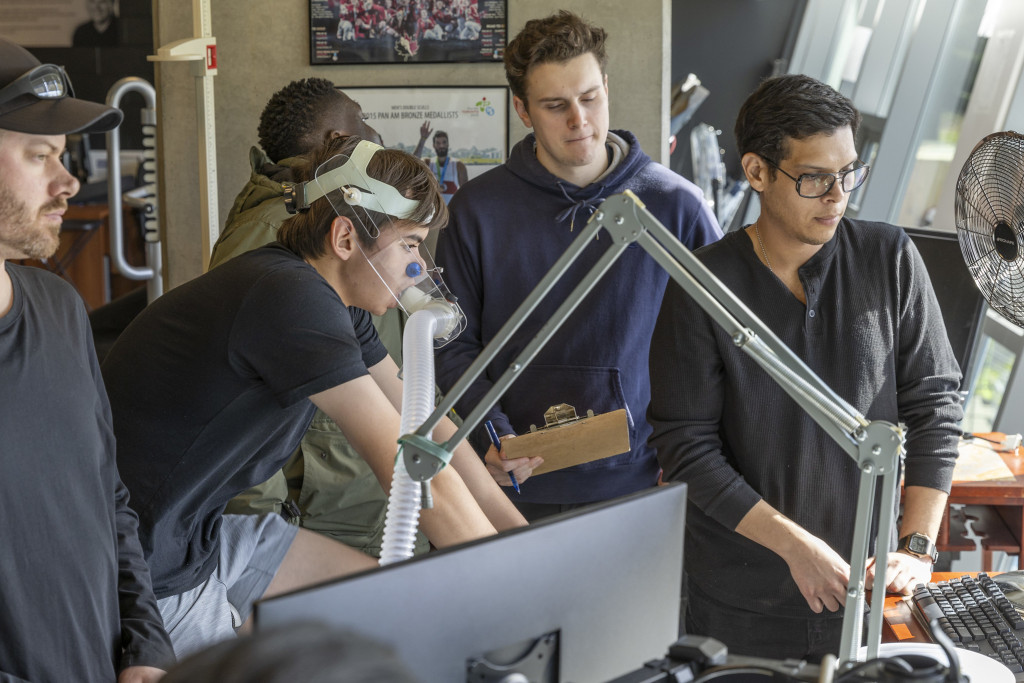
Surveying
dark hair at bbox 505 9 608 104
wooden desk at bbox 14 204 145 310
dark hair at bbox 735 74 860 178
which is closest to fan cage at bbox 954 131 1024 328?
dark hair at bbox 735 74 860 178

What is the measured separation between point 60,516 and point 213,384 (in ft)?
1.01

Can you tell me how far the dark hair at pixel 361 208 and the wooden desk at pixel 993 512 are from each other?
4.69 feet

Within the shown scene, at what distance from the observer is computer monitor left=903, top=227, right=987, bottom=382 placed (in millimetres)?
2635

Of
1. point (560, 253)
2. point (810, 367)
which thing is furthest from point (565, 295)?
point (810, 367)

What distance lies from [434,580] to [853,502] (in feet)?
3.56

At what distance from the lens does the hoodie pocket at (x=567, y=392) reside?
7.87 ft

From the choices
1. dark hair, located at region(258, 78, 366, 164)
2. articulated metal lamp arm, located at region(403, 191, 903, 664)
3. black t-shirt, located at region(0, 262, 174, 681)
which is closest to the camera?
articulated metal lamp arm, located at region(403, 191, 903, 664)

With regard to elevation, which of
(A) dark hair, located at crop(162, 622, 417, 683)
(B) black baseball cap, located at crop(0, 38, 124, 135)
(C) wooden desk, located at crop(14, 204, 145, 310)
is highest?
(B) black baseball cap, located at crop(0, 38, 124, 135)

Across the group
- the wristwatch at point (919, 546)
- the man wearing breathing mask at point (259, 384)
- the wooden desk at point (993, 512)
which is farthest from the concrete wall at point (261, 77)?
the wristwatch at point (919, 546)

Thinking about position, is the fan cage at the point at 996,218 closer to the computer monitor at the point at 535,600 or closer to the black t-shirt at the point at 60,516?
the computer monitor at the point at 535,600

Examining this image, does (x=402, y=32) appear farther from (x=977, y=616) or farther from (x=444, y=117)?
(x=977, y=616)

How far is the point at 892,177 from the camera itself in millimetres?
5305

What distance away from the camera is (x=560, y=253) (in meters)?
2.45

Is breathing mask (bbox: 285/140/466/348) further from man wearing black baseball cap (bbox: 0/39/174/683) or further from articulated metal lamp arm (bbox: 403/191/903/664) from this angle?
articulated metal lamp arm (bbox: 403/191/903/664)
